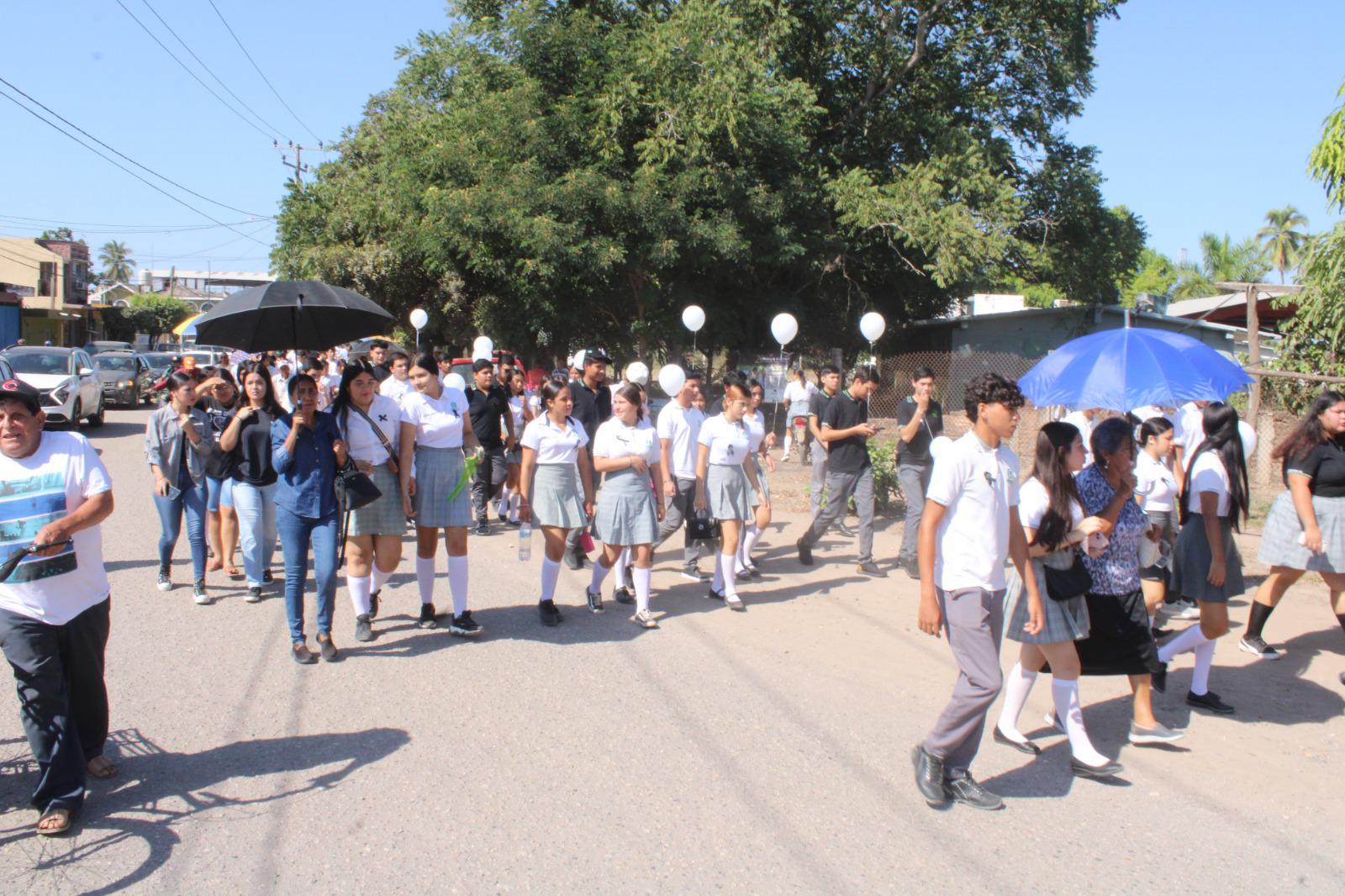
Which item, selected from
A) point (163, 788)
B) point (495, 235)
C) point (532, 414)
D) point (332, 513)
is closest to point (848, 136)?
point (495, 235)

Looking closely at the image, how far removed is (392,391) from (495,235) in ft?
42.0

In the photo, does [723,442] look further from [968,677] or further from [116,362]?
[116,362]

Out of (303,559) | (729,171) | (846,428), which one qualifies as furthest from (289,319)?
(729,171)

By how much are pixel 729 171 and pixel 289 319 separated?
593 inches

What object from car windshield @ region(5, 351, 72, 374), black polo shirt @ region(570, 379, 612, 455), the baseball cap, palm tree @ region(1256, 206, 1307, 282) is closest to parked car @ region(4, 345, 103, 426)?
car windshield @ region(5, 351, 72, 374)

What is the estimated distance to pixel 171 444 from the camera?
7.40 meters

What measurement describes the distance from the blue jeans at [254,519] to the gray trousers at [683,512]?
313cm

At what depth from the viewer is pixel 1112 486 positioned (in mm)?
4668

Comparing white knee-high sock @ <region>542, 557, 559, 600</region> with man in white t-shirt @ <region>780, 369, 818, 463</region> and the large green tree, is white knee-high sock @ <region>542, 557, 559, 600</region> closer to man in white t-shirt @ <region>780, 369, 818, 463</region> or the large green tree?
man in white t-shirt @ <region>780, 369, 818, 463</region>

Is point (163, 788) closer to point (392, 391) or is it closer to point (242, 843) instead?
point (242, 843)

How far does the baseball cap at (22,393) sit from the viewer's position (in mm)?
3855

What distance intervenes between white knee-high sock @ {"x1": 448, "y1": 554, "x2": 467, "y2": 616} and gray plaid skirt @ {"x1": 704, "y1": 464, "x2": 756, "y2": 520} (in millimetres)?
2104

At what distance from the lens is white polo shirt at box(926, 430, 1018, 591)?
423cm

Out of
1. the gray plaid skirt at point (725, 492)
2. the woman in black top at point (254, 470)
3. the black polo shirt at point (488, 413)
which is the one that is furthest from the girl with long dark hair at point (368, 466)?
the black polo shirt at point (488, 413)
